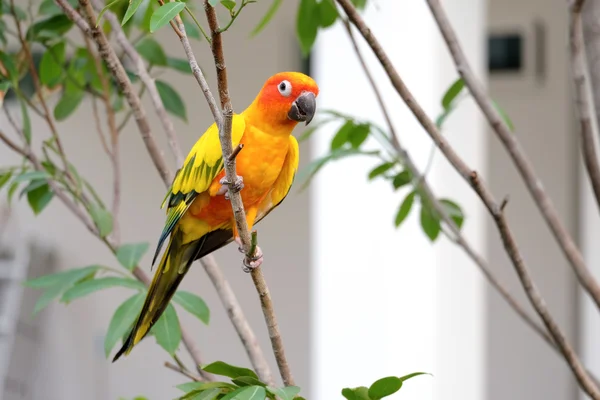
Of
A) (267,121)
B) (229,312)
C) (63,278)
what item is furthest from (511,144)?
(63,278)

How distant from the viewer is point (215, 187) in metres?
0.96

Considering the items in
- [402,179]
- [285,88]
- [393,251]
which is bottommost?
[393,251]

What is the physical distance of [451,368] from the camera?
Answer: 87.0 inches

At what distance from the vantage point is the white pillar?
2.05m

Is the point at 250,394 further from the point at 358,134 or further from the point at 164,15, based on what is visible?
the point at 358,134

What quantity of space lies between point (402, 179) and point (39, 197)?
0.61 m

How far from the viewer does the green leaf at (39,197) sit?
4.12 feet

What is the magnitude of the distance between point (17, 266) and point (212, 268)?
2852 millimetres

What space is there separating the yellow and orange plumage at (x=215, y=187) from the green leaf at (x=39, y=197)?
0.32 metres

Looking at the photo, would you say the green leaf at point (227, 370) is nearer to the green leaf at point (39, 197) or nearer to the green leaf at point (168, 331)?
the green leaf at point (168, 331)

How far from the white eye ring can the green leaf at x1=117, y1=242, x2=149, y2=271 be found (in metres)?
0.47

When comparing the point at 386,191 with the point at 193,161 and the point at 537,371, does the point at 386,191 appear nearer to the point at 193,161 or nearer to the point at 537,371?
the point at 193,161

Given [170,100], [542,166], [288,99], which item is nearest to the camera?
[288,99]

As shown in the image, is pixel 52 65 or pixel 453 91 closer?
pixel 453 91
